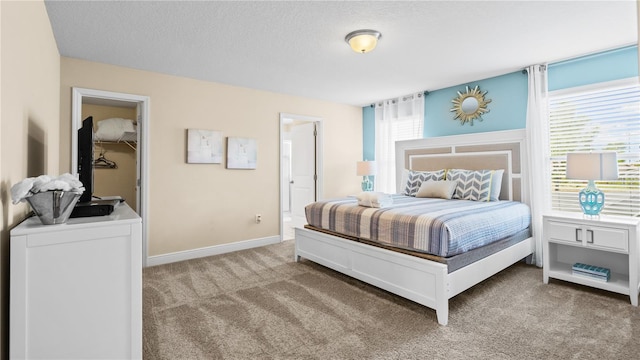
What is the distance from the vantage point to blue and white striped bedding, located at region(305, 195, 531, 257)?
2.41 m

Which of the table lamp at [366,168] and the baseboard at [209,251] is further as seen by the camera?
the table lamp at [366,168]

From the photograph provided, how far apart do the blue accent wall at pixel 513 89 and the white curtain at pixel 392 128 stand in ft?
0.55

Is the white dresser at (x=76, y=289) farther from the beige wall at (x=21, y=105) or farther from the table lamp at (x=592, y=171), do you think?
the table lamp at (x=592, y=171)

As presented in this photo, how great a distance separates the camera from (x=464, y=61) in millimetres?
3588

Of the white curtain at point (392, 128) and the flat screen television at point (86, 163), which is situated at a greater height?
the white curtain at point (392, 128)

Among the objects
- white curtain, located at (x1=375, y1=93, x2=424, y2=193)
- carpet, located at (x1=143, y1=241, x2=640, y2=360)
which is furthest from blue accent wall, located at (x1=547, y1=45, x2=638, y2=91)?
carpet, located at (x1=143, y1=241, x2=640, y2=360)

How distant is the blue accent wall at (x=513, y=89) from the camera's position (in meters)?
3.26

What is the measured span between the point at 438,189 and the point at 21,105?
12.8 feet

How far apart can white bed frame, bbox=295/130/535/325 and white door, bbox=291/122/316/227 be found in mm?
1556

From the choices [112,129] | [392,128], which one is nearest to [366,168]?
[392,128]

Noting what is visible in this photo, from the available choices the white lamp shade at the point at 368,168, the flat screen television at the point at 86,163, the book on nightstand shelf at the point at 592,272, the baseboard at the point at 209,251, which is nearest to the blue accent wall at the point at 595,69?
the book on nightstand shelf at the point at 592,272

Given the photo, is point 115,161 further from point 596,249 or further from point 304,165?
point 596,249

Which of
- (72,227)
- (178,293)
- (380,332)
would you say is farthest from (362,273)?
(72,227)

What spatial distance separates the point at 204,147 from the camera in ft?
13.8
